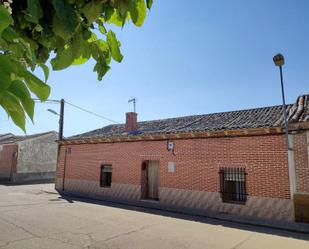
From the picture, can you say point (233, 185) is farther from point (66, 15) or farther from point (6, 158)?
point (6, 158)

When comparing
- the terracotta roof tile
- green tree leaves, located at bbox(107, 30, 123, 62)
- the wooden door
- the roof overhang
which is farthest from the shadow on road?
green tree leaves, located at bbox(107, 30, 123, 62)

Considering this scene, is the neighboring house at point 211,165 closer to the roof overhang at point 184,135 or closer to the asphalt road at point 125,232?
the roof overhang at point 184,135

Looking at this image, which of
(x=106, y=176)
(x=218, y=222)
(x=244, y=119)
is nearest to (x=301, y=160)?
(x=244, y=119)

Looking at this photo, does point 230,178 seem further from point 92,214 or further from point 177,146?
point 92,214

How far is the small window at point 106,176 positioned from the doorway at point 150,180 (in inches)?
108

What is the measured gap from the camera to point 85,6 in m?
1.06

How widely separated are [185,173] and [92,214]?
4718mm

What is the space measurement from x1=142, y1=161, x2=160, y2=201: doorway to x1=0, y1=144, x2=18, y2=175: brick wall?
16.4 metres

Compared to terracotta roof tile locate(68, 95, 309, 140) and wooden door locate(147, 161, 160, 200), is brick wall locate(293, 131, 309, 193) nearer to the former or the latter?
terracotta roof tile locate(68, 95, 309, 140)

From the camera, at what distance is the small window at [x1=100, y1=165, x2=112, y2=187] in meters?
16.6

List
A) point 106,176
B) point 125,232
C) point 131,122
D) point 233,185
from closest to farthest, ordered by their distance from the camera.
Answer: point 125,232 < point 233,185 < point 106,176 < point 131,122

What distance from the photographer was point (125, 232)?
821cm

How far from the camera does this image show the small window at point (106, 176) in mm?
16619

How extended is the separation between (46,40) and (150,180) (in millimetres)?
14282
